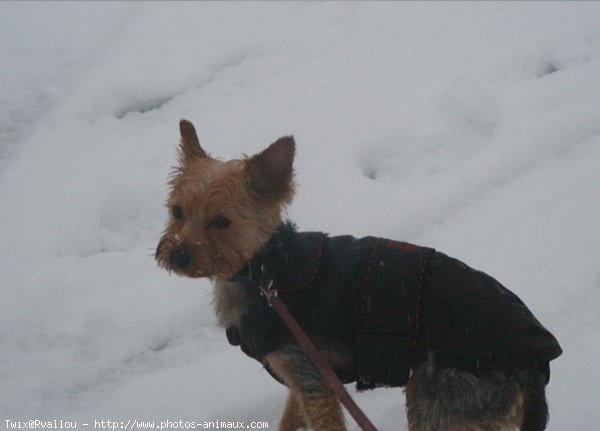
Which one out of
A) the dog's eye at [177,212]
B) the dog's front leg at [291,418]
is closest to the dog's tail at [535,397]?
the dog's front leg at [291,418]

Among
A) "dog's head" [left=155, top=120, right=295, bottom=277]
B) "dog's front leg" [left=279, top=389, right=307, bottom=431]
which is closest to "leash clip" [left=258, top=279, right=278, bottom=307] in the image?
"dog's head" [left=155, top=120, right=295, bottom=277]

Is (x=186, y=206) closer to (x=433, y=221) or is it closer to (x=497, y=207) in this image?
(x=433, y=221)

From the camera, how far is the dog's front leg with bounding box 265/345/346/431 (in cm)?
294

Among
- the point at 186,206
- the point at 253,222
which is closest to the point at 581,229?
the point at 253,222

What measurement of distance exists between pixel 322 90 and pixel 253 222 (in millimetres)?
4145

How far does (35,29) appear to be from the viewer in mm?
7398

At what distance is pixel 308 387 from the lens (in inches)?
118

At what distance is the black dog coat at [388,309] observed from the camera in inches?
100

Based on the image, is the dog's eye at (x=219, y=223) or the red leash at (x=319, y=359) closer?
the red leash at (x=319, y=359)

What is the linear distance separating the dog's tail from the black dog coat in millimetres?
74

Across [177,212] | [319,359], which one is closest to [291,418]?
[319,359]

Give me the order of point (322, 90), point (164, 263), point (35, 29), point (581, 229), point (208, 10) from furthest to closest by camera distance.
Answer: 1. point (208, 10)
2. point (35, 29)
3. point (322, 90)
4. point (581, 229)
5. point (164, 263)

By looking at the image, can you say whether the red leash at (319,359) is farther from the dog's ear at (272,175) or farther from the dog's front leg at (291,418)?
the dog's front leg at (291,418)

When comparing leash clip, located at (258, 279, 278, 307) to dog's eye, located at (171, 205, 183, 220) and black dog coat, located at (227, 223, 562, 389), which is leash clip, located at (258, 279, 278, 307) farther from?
dog's eye, located at (171, 205, 183, 220)
